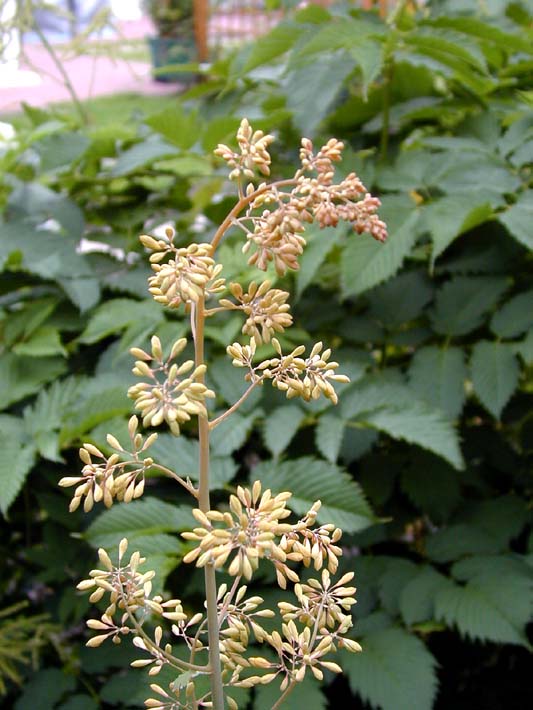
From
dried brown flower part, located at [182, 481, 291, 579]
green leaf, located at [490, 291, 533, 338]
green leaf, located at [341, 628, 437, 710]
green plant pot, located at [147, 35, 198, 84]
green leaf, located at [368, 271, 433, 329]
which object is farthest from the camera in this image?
green plant pot, located at [147, 35, 198, 84]

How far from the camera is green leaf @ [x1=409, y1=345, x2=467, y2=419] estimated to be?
107 centimetres

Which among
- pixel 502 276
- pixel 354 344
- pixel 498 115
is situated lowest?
pixel 354 344

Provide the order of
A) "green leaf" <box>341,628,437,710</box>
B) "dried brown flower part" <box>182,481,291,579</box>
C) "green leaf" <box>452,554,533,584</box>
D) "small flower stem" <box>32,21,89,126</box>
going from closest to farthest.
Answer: "dried brown flower part" <box>182,481,291,579</box> → "green leaf" <box>341,628,437,710</box> → "green leaf" <box>452,554,533,584</box> → "small flower stem" <box>32,21,89,126</box>

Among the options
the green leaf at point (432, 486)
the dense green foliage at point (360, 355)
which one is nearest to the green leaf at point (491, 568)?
the dense green foliage at point (360, 355)

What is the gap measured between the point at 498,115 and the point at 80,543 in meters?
0.94

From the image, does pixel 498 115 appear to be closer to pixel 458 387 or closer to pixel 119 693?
pixel 458 387

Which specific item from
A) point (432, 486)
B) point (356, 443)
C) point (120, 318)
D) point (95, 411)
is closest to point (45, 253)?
point (120, 318)

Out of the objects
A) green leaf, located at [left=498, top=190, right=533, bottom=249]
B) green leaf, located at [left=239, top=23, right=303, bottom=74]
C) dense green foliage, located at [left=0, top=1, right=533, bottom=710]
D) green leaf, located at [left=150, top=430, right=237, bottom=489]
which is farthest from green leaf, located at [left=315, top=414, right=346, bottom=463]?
green leaf, located at [left=239, top=23, right=303, bottom=74]

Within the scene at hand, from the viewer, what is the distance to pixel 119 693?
1002 mm

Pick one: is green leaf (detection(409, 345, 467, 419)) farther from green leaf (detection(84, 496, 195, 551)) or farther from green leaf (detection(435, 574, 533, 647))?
green leaf (detection(84, 496, 195, 551))

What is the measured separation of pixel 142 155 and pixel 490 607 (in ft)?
2.83

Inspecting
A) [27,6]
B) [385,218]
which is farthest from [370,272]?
[27,6]

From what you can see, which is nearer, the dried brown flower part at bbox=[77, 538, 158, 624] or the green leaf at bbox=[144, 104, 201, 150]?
the dried brown flower part at bbox=[77, 538, 158, 624]

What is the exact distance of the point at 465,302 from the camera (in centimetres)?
117
